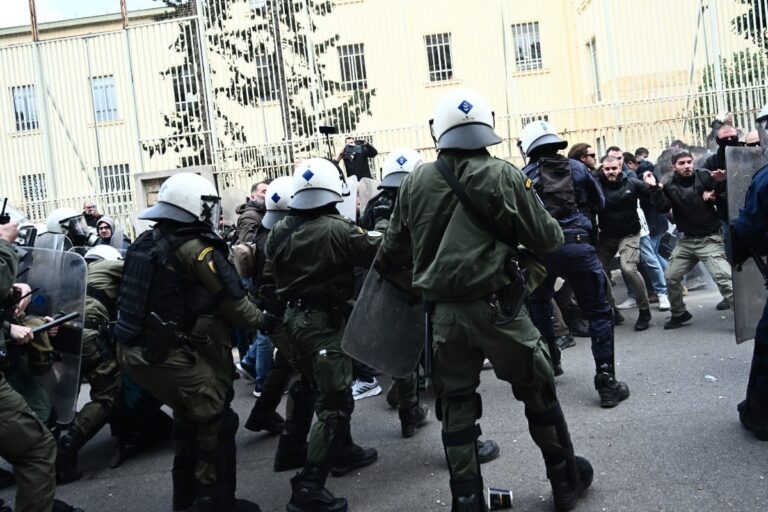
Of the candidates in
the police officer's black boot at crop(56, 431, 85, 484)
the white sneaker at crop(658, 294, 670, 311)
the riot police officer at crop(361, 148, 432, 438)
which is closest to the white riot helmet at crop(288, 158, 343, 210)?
the riot police officer at crop(361, 148, 432, 438)

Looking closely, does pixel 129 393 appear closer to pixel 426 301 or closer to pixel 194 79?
pixel 426 301

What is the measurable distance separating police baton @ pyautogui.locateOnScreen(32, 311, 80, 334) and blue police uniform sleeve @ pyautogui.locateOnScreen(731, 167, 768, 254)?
12.8ft

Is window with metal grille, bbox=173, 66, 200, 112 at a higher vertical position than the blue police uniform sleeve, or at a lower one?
higher

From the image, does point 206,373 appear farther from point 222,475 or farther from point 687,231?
point 687,231

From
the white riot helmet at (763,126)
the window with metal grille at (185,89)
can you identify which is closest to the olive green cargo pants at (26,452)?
the white riot helmet at (763,126)

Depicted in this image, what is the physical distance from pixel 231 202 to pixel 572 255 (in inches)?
247

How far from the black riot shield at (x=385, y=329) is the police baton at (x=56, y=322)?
1.66 metres

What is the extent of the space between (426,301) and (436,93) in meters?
11.4

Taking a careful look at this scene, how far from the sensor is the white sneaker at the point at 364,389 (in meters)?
6.87

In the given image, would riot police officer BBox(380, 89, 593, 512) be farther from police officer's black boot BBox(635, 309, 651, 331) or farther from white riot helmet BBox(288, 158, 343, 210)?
police officer's black boot BBox(635, 309, 651, 331)

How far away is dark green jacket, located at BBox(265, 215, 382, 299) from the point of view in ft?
15.2

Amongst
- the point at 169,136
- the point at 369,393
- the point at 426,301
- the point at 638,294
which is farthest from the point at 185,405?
the point at 169,136

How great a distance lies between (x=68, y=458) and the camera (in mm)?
5641

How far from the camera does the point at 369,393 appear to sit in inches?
271
